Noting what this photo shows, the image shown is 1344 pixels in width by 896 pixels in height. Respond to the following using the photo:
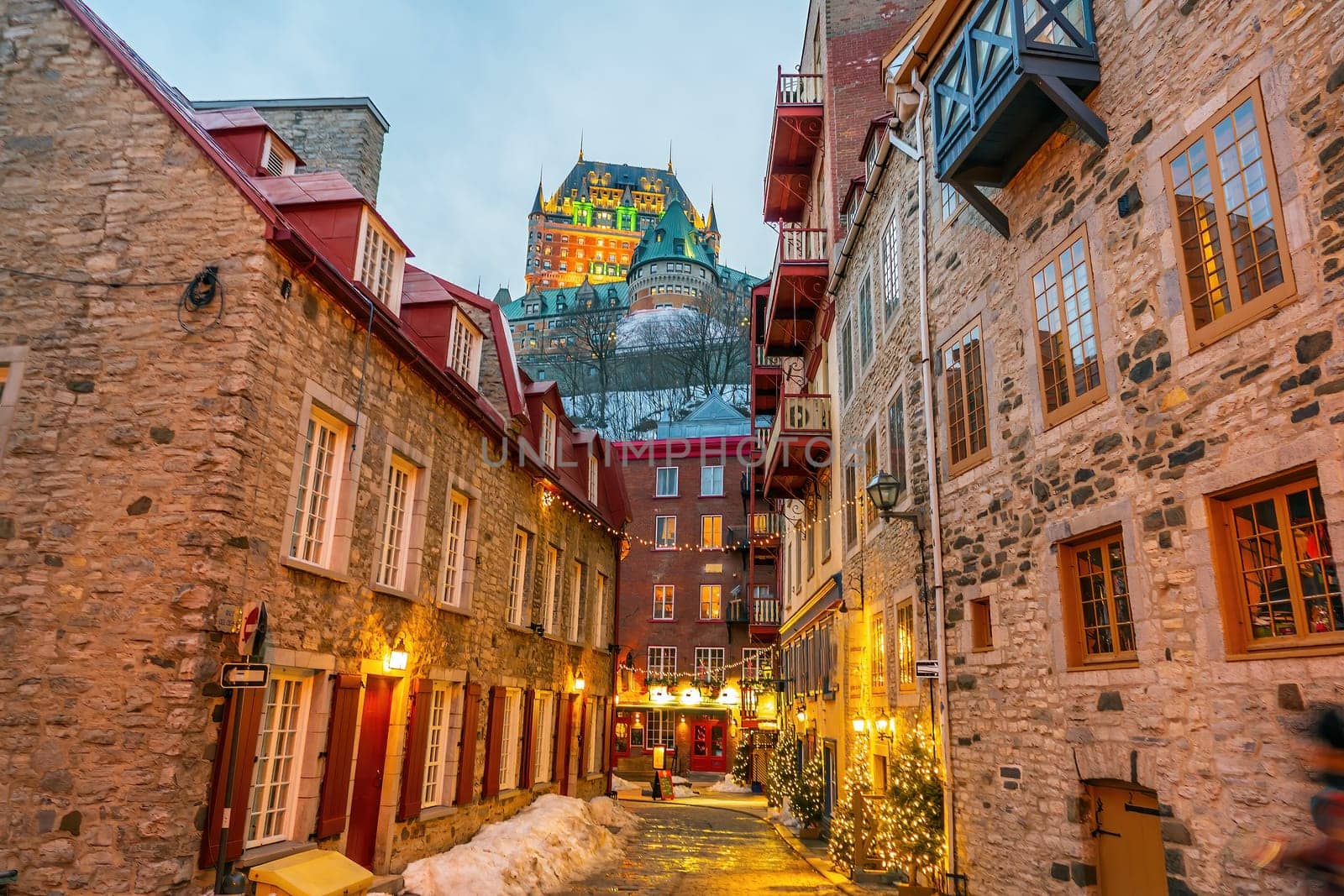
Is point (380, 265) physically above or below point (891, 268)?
below

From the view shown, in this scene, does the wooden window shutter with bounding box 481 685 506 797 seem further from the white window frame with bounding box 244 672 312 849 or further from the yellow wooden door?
the yellow wooden door

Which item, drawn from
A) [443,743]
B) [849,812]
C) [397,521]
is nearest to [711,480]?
[849,812]

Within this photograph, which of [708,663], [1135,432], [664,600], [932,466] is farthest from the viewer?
[664,600]

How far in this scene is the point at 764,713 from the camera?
3155 centimetres

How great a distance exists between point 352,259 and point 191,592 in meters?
3.91

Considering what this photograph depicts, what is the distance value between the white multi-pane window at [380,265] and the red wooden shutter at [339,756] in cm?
420

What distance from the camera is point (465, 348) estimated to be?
12828mm

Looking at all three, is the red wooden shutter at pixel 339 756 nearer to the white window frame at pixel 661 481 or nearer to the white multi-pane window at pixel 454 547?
the white multi-pane window at pixel 454 547

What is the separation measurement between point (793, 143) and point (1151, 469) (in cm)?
1642

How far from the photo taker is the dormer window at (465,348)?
1234 cm

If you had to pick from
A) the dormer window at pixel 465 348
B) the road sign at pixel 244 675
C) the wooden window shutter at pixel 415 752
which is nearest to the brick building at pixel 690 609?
the dormer window at pixel 465 348

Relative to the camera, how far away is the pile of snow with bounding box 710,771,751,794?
29.5 metres

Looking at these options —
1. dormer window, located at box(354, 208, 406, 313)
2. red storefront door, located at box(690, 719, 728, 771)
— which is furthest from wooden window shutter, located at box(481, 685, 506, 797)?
red storefront door, located at box(690, 719, 728, 771)

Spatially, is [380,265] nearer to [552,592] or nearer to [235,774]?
[235,774]
